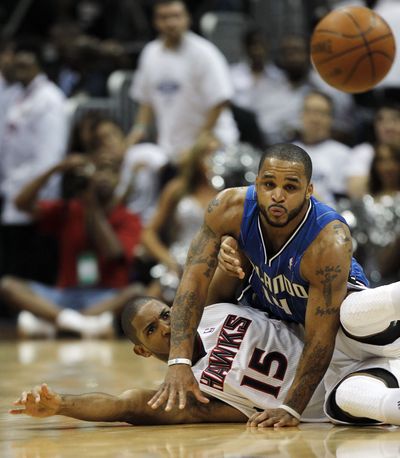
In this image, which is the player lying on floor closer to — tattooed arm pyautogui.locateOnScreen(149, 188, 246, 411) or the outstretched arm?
the outstretched arm

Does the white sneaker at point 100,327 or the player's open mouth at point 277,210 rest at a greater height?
the player's open mouth at point 277,210

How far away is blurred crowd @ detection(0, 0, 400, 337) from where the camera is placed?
765 cm

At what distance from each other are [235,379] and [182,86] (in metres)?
5.12

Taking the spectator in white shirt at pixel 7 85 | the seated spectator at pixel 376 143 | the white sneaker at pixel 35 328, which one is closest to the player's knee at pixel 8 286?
the white sneaker at pixel 35 328

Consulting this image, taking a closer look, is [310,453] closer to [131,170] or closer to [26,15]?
[131,170]

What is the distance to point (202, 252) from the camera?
3967 mm

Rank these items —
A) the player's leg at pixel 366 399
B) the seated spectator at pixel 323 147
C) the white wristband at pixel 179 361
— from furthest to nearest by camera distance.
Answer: the seated spectator at pixel 323 147 < the white wristband at pixel 179 361 < the player's leg at pixel 366 399

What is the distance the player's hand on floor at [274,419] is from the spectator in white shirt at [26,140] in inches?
218

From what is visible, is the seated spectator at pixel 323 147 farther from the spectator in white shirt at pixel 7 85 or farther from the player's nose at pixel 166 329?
the player's nose at pixel 166 329

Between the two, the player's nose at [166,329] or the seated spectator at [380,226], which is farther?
the seated spectator at [380,226]

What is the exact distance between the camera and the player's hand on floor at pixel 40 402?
11.5ft

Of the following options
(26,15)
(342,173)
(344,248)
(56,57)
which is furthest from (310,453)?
(26,15)

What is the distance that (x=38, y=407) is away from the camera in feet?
11.5

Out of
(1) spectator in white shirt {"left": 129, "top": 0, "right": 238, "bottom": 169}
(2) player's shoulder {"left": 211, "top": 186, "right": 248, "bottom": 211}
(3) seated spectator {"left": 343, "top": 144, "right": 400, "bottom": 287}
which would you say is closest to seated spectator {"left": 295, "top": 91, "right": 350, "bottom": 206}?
(3) seated spectator {"left": 343, "top": 144, "right": 400, "bottom": 287}
